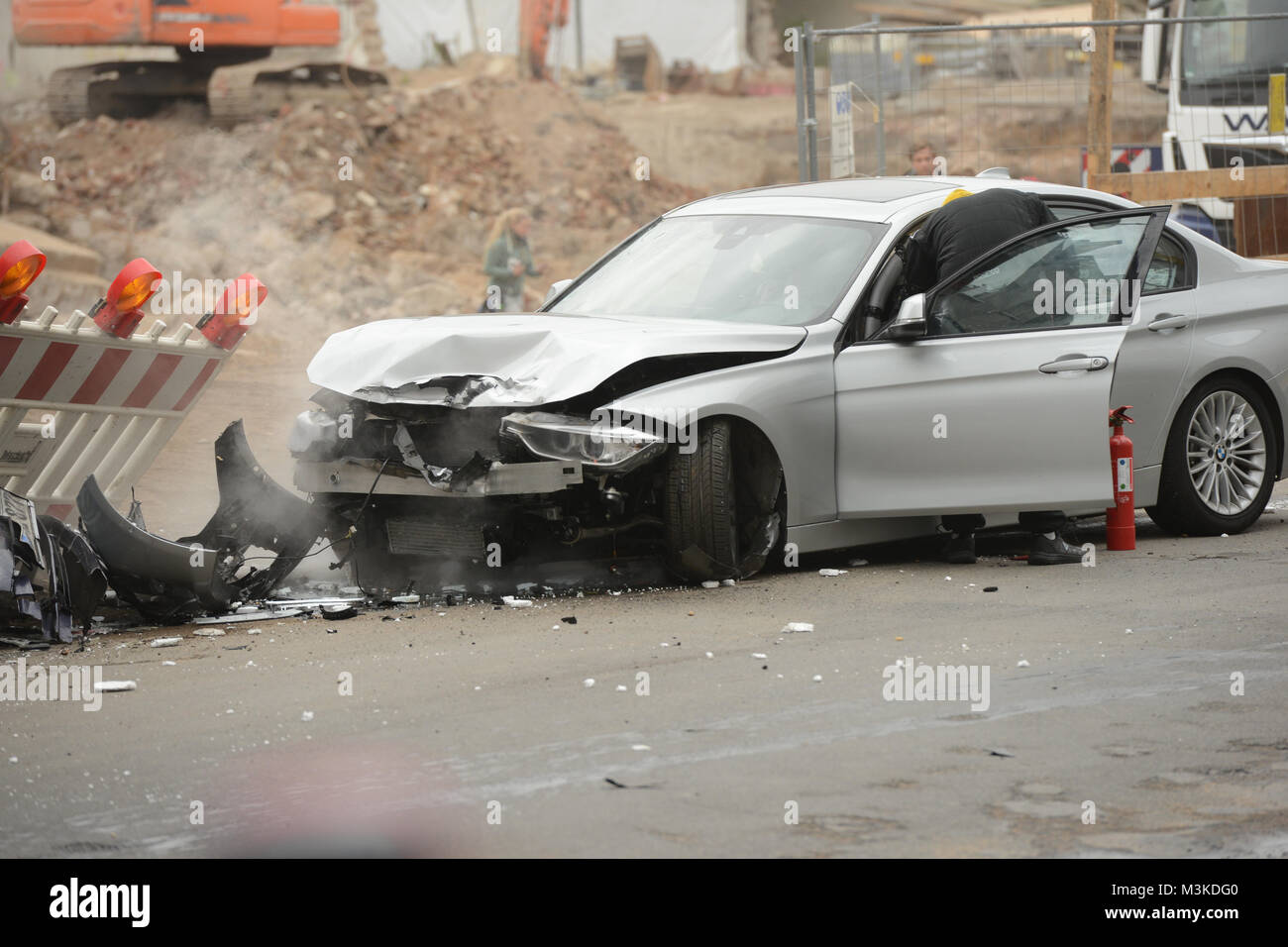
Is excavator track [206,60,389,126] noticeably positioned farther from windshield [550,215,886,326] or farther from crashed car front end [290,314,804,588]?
crashed car front end [290,314,804,588]

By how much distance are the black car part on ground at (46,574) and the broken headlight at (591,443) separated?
5.71 feet

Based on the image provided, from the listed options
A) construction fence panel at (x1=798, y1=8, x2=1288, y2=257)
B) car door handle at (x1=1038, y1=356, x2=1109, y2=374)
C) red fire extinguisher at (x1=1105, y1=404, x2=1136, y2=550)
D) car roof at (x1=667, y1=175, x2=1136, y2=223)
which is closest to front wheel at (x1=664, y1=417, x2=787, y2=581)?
car door handle at (x1=1038, y1=356, x2=1109, y2=374)

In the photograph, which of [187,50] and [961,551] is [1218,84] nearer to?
[961,551]

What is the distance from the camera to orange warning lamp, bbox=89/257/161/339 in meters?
8.36

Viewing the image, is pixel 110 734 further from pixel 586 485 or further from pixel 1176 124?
pixel 1176 124

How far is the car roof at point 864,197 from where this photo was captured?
869 cm

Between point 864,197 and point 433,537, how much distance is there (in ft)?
8.95

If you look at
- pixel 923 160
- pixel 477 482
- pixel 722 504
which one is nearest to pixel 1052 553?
pixel 722 504

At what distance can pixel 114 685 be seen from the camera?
6348 millimetres

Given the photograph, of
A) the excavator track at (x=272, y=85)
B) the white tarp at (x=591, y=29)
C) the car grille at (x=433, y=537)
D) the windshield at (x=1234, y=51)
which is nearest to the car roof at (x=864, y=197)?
the car grille at (x=433, y=537)

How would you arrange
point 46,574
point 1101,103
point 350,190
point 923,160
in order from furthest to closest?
point 350,190, point 1101,103, point 923,160, point 46,574

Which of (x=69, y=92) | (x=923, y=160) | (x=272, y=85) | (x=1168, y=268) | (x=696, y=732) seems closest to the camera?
(x=696, y=732)

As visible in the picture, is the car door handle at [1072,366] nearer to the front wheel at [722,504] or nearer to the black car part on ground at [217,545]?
the front wheel at [722,504]
